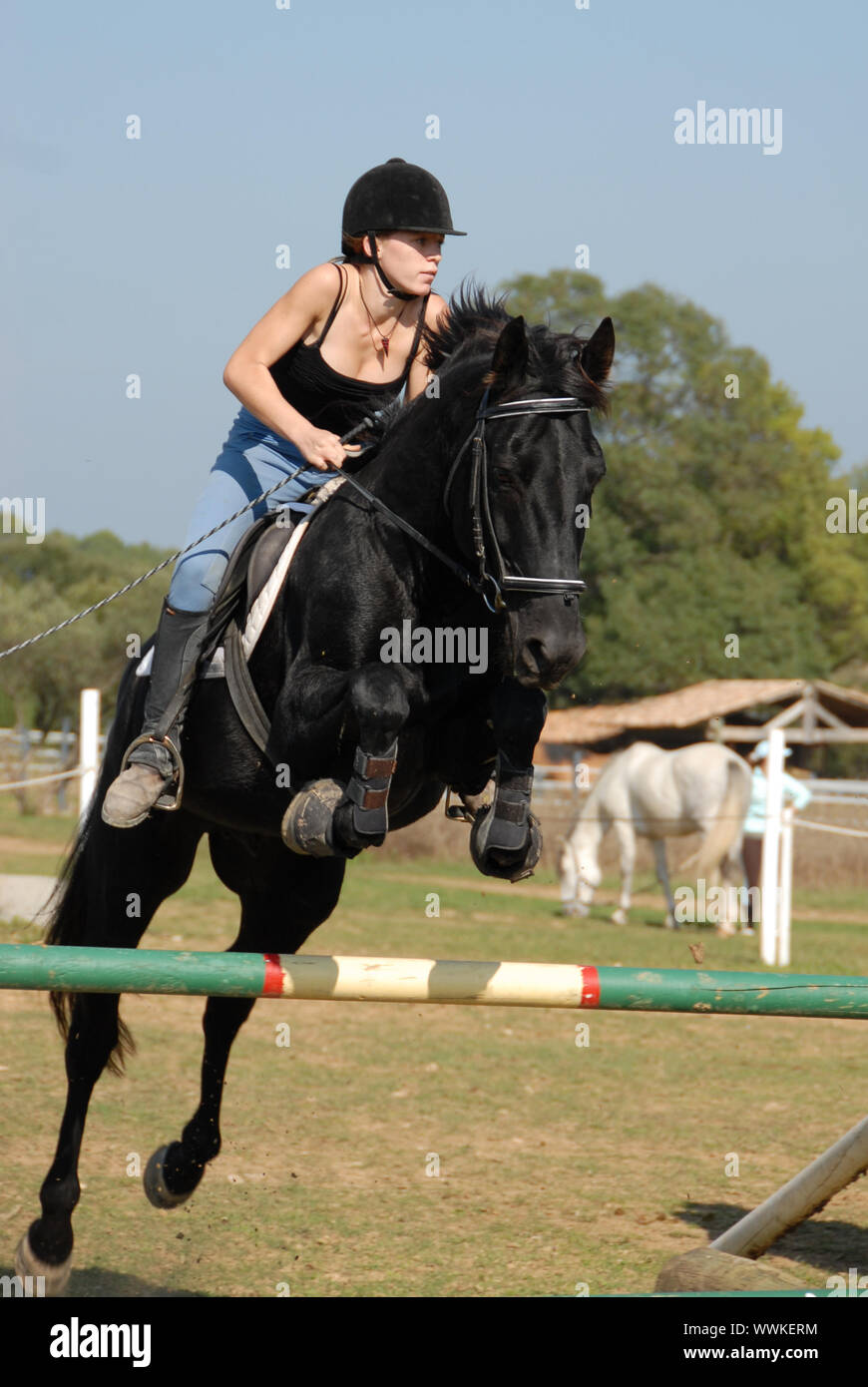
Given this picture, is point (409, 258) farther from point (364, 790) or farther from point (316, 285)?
point (364, 790)

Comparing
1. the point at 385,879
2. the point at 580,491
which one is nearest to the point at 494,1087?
the point at 580,491

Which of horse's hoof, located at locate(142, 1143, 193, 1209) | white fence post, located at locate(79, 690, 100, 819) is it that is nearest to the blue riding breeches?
horse's hoof, located at locate(142, 1143, 193, 1209)

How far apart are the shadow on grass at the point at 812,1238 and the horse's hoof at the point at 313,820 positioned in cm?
231

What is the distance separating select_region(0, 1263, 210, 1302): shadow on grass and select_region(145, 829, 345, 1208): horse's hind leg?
0.41 meters

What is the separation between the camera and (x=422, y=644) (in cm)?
371

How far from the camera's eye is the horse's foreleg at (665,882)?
14336mm

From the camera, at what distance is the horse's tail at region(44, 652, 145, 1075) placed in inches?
183

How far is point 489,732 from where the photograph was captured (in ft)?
12.6

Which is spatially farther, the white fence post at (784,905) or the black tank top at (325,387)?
the white fence post at (784,905)

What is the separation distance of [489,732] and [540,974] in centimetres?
79

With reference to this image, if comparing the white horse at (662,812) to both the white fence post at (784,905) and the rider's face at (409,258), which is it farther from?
the rider's face at (409,258)

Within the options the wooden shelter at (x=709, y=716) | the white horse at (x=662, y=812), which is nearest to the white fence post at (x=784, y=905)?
the white horse at (x=662, y=812)

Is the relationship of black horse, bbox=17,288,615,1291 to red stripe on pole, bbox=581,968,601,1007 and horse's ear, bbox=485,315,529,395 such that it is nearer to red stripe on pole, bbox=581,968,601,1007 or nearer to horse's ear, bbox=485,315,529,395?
horse's ear, bbox=485,315,529,395
